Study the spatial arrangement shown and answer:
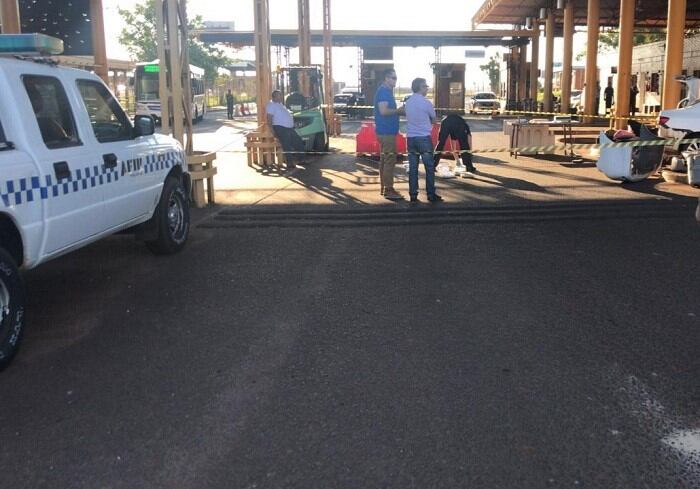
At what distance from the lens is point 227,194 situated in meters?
13.2

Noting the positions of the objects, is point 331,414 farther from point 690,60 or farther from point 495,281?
point 690,60

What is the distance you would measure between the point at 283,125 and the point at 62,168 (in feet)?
38.2

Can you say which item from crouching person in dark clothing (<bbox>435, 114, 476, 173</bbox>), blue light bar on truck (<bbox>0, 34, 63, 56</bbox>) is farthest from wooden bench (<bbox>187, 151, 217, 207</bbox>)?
blue light bar on truck (<bbox>0, 34, 63, 56</bbox>)

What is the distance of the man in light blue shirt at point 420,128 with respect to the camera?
11.1 metres

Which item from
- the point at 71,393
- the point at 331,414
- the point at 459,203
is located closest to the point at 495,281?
the point at 331,414

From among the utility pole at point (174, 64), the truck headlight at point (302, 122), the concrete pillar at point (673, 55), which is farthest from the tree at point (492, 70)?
the utility pole at point (174, 64)

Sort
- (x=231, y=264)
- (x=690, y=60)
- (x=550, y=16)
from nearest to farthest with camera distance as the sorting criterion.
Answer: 1. (x=231, y=264)
2. (x=690, y=60)
3. (x=550, y=16)

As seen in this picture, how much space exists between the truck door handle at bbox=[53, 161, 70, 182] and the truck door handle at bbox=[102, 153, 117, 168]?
701 millimetres

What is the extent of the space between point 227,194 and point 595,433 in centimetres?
1009

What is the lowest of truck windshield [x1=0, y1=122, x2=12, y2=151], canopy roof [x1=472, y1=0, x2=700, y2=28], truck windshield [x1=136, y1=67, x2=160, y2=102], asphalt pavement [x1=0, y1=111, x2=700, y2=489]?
asphalt pavement [x1=0, y1=111, x2=700, y2=489]

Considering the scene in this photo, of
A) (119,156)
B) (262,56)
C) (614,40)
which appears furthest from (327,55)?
(614,40)

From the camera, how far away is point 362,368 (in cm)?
483

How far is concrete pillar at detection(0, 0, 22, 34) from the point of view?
11.1 metres

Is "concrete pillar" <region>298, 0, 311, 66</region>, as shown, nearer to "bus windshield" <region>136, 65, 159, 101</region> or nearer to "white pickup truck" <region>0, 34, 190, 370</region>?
"bus windshield" <region>136, 65, 159, 101</region>
